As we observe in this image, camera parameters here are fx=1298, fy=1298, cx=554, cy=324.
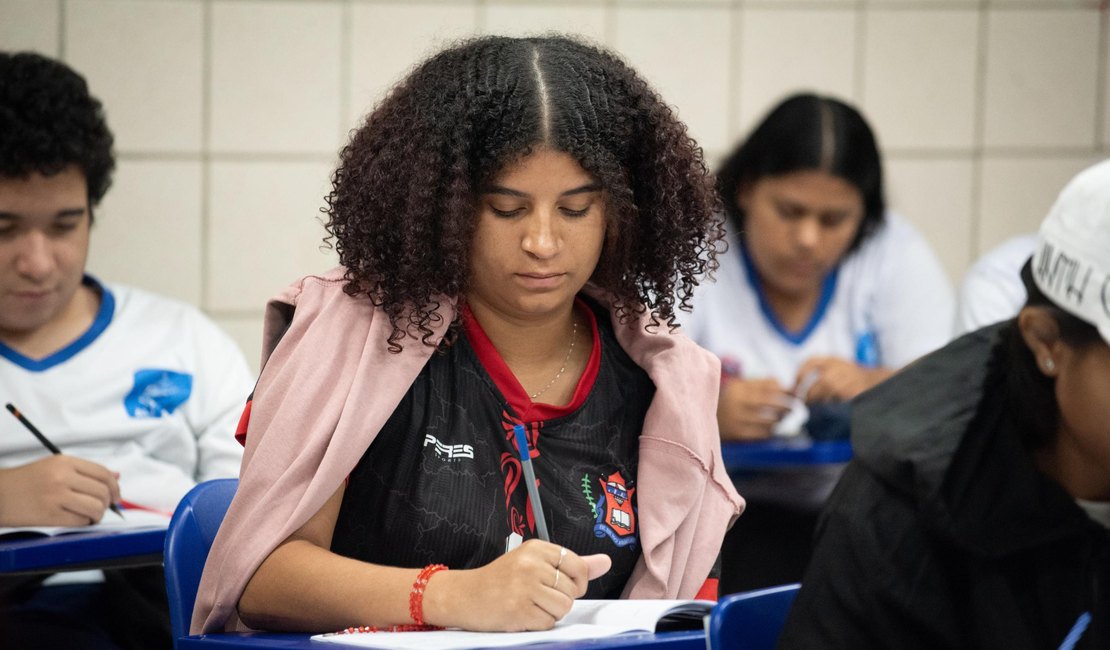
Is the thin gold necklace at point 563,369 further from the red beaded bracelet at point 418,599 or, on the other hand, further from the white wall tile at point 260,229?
the white wall tile at point 260,229

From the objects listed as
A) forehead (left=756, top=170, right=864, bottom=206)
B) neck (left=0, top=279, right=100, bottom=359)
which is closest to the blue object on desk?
neck (left=0, top=279, right=100, bottom=359)

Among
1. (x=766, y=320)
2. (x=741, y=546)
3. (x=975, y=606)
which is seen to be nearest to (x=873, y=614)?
(x=975, y=606)

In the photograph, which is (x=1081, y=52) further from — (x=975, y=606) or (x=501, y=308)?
(x=975, y=606)

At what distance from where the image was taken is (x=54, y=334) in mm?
2541

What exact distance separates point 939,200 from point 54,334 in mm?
2551

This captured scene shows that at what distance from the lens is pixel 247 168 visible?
142 inches

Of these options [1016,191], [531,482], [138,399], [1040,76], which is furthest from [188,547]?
[1040,76]

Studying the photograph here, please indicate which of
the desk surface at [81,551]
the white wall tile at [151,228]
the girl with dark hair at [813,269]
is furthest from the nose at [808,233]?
the desk surface at [81,551]

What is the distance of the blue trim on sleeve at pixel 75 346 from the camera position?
2.49 metres

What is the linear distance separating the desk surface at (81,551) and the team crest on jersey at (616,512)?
638 mm

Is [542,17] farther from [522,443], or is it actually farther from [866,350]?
[522,443]

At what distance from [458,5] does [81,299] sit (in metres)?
1.50

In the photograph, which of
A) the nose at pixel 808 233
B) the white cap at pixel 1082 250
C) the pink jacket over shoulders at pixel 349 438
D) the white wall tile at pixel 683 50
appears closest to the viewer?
the white cap at pixel 1082 250

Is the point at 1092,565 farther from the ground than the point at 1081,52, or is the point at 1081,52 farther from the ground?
the point at 1081,52
